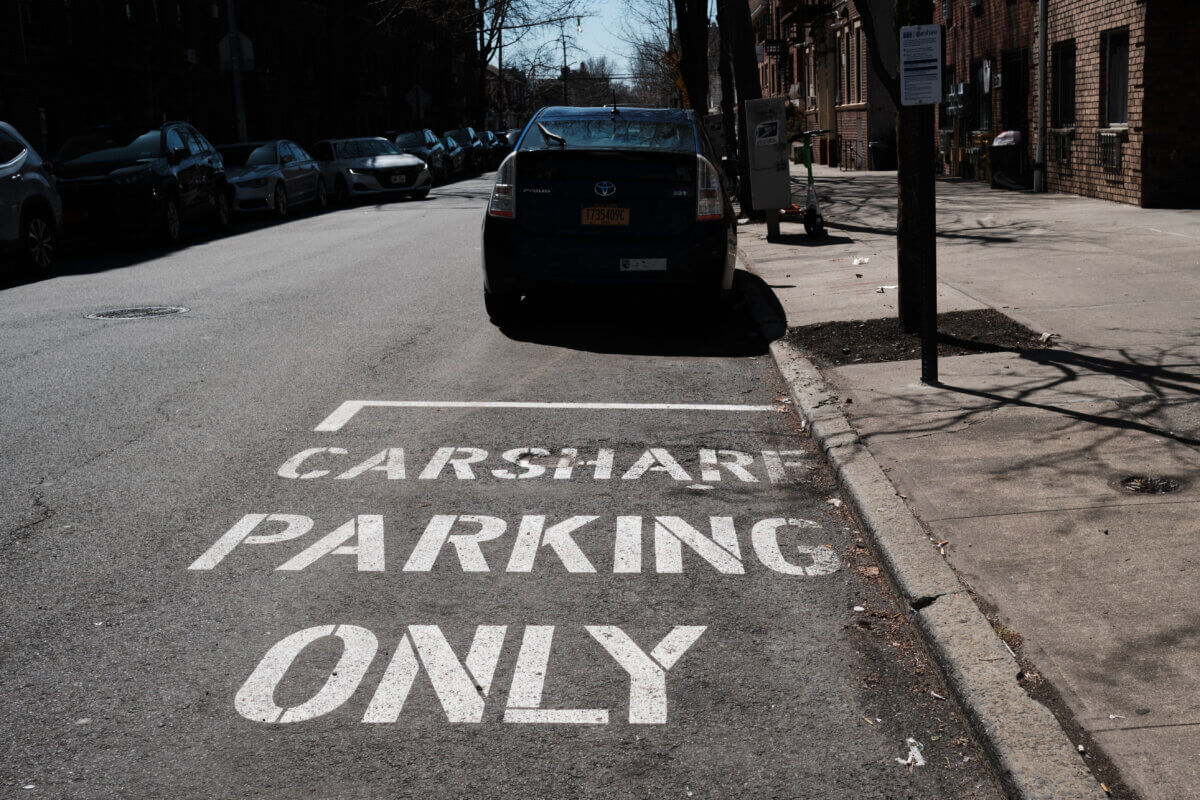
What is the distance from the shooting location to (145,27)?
37.6 metres

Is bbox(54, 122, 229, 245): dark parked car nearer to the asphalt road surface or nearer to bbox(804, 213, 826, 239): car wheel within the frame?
bbox(804, 213, 826, 239): car wheel

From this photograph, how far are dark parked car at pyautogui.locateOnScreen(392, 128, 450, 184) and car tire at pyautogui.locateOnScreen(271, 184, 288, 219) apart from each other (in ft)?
40.8

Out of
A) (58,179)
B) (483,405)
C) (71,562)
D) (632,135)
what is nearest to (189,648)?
(71,562)

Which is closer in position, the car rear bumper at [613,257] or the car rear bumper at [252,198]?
the car rear bumper at [613,257]

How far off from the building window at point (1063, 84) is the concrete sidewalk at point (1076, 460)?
8.66 meters

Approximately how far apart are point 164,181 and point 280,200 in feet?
21.4

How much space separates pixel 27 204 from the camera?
16641mm

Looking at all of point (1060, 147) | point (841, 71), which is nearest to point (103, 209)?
point (1060, 147)

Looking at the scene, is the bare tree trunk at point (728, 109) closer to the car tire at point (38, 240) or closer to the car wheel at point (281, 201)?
the car wheel at point (281, 201)

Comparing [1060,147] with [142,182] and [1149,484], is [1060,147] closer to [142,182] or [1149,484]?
[142,182]

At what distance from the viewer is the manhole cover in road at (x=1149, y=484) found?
5.45 metres

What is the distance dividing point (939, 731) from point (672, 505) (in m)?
2.31

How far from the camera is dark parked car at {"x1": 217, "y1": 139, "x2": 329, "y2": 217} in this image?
1033 inches

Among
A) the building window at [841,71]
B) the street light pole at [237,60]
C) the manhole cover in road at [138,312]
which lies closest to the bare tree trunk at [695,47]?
the street light pole at [237,60]
